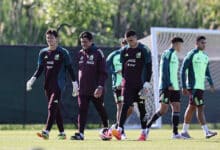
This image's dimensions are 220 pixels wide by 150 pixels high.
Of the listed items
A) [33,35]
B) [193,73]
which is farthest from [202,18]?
[193,73]

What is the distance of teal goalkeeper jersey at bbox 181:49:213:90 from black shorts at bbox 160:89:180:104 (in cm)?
43

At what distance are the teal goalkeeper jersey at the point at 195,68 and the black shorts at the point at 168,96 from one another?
0.43 m

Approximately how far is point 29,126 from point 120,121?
29.3 ft

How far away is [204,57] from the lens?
2138cm

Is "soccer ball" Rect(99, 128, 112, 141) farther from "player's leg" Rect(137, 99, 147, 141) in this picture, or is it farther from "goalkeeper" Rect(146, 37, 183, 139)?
"goalkeeper" Rect(146, 37, 183, 139)

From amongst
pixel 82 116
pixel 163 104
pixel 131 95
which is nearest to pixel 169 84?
pixel 163 104

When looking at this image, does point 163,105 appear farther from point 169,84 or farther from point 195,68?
point 195,68

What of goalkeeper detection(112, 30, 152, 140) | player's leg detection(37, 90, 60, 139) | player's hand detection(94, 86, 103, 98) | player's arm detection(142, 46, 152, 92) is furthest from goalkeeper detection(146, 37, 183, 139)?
player's leg detection(37, 90, 60, 139)

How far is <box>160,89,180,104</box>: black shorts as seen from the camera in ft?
68.1

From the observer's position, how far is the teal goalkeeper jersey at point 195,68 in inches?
840

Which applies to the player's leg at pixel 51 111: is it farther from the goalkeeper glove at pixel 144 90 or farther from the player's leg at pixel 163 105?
the player's leg at pixel 163 105

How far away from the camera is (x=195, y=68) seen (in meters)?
21.5

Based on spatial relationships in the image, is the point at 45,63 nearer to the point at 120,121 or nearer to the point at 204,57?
the point at 120,121

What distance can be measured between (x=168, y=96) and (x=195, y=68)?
3.43 feet
